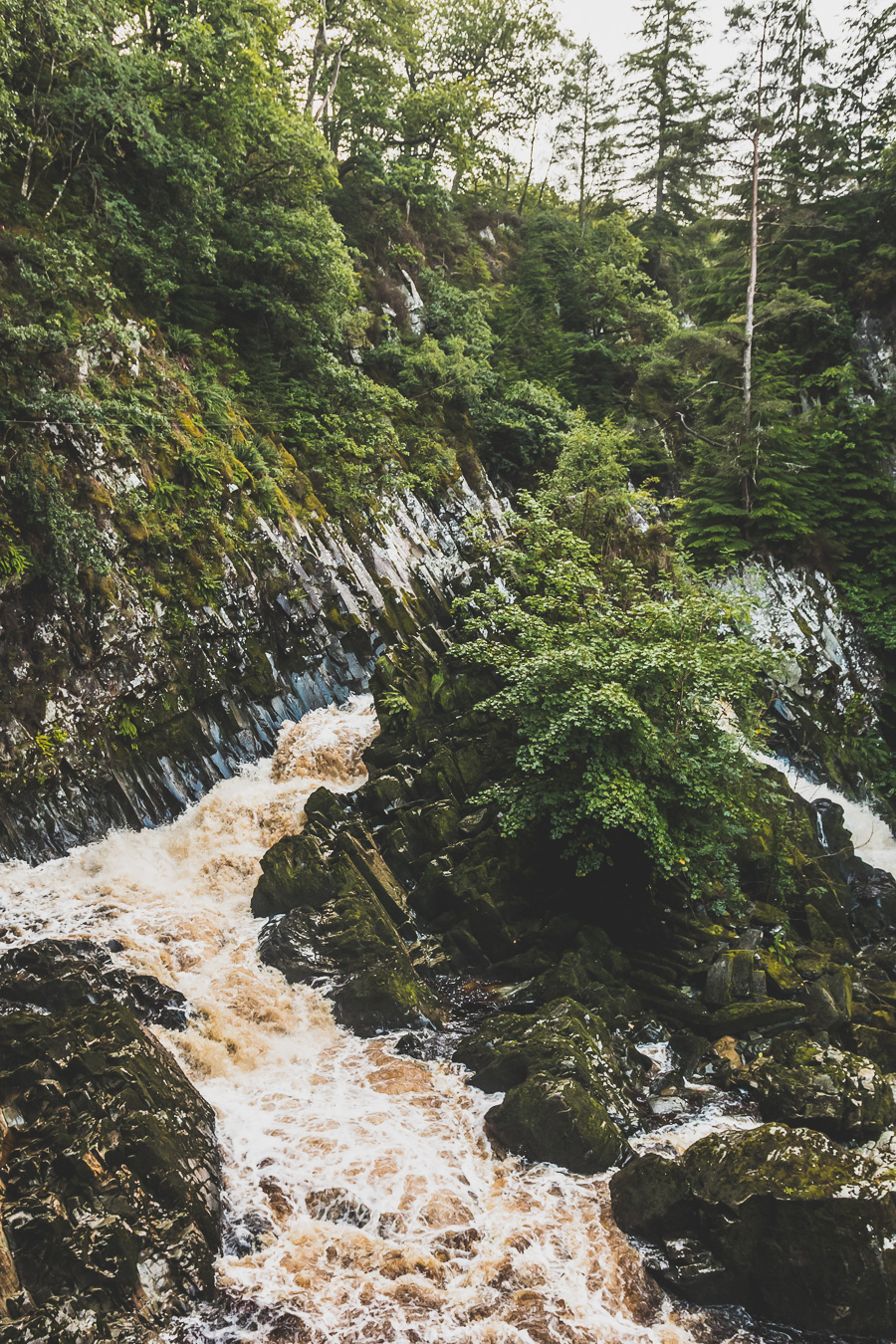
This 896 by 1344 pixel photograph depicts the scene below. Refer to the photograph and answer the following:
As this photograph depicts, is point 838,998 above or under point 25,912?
under

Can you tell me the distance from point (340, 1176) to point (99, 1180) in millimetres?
2083

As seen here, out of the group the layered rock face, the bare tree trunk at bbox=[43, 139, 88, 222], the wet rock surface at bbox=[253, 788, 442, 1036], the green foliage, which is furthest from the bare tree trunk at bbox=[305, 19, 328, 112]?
the wet rock surface at bbox=[253, 788, 442, 1036]

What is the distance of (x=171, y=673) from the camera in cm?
1262

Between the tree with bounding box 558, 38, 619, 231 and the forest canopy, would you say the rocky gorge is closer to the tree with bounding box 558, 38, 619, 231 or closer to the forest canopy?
the forest canopy

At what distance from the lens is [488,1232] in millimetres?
5879

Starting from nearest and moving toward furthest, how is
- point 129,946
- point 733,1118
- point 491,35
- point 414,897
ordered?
point 733,1118 < point 129,946 < point 414,897 < point 491,35

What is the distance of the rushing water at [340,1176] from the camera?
5137mm

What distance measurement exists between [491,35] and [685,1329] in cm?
4320

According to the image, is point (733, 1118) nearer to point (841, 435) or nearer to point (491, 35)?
point (841, 435)

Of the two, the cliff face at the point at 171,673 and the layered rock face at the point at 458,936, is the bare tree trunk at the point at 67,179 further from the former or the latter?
the layered rock face at the point at 458,936

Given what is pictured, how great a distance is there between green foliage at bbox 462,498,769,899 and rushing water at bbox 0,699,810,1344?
3.62m

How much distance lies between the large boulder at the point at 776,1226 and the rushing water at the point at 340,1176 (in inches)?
11.6

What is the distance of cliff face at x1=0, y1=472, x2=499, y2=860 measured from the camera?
10.3m

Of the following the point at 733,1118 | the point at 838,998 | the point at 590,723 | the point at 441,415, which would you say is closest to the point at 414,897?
the point at 590,723
